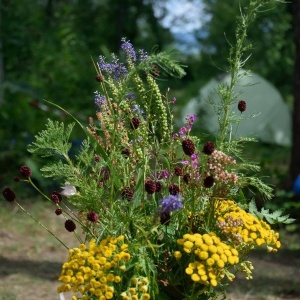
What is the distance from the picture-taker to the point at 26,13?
1060 centimetres

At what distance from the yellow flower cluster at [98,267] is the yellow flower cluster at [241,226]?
1.20ft

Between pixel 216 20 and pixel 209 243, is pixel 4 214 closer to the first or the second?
pixel 209 243

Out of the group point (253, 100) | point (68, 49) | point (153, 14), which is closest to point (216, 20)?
point (153, 14)

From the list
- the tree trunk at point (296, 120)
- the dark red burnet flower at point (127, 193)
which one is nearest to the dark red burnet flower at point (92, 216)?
the dark red burnet flower at point (127, 193)

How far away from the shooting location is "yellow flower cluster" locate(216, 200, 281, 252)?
2.48 metres

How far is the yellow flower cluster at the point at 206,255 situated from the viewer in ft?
7.70

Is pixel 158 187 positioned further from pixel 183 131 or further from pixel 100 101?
pixel 100 101

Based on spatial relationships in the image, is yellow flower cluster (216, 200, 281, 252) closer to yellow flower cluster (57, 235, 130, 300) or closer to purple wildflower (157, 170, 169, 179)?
purple wildflower (157, 170, 169, 179)

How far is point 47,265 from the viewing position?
5.37 meters

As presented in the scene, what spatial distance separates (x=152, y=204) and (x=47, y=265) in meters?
2.94

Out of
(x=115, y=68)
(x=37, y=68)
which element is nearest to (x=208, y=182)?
(x=115, y=68)

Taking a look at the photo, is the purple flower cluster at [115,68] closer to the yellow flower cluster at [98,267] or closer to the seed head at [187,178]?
the seed head at [187,178]

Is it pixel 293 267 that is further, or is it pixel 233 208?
pixel 293 267

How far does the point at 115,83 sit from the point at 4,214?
14.8 ft
